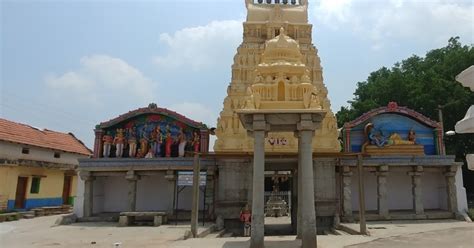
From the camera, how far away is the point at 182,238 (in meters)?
13.4

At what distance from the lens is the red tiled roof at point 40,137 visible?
2496 centimetres

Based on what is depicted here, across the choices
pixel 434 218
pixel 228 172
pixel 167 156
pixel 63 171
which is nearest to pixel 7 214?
pixel 63 171

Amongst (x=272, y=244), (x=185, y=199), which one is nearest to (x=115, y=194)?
(x=185, y=199)

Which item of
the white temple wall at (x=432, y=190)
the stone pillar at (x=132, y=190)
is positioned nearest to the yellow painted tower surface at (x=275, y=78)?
the stone pillar at (x=132, y=190)

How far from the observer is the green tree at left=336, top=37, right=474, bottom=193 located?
29188mm

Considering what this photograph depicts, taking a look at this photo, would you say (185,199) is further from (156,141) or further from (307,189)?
(307,189)

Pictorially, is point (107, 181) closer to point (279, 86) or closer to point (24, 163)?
point (24, 163)

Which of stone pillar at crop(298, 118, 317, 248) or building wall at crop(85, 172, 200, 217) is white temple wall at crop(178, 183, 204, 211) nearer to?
building wall at crop(85, 172, 200, 217)

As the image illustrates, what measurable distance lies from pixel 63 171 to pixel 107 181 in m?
8.51

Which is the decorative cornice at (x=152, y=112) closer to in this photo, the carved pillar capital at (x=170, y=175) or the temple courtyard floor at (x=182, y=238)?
the carved pillar capital at (x=170, y=175)

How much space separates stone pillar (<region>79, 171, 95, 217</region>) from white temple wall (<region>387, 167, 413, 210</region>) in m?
17.0

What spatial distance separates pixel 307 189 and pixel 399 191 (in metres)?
13.5

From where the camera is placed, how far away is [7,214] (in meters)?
21.8

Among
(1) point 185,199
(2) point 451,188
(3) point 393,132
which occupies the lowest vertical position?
(1) point 185,199
